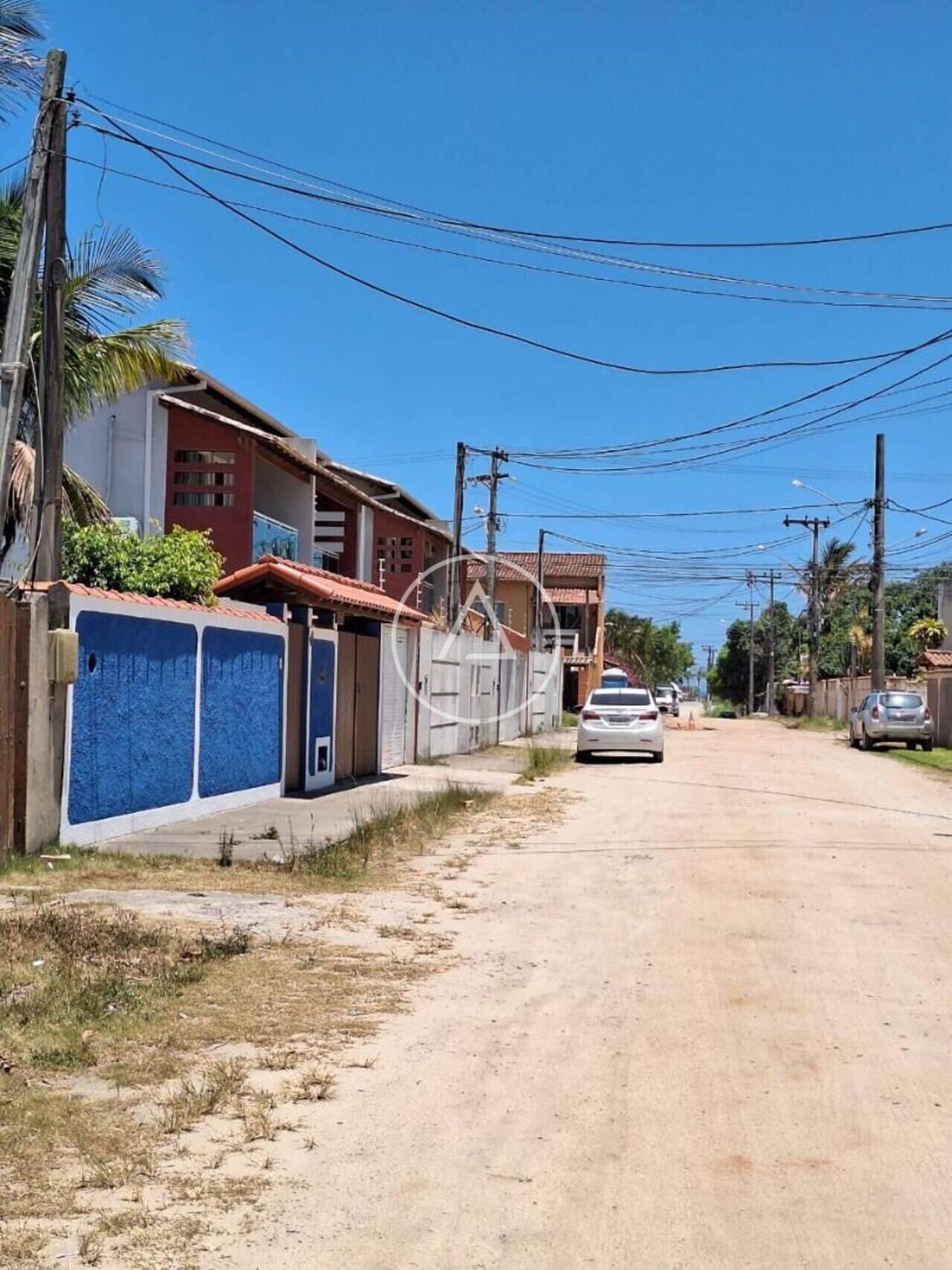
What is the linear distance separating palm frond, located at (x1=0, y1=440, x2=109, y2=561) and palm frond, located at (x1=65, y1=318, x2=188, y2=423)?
2.34 feet

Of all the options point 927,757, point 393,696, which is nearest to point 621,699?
point 393,696

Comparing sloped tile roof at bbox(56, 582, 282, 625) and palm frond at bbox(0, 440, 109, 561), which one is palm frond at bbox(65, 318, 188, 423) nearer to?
palm frond at bbox(0, 440, 109, 561)

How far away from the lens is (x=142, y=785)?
481 inches

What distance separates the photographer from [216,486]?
22266 mm

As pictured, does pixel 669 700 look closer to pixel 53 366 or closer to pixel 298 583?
pixel 298 583

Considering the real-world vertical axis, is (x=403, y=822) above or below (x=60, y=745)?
below

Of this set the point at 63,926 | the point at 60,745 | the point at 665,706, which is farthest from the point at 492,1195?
the point at 665,706

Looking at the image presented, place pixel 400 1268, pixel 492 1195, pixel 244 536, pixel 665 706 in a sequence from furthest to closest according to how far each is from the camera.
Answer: pixel 665 706 → pixel 244 536 → pixel 492 1195 → pixel 400 1268

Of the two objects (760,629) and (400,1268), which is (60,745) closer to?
(400,1268)

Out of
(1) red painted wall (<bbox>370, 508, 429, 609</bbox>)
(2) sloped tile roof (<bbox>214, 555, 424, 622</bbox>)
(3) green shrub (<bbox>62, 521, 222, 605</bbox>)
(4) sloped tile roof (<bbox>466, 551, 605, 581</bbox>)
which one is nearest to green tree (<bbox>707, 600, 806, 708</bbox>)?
(4) sloped tile roof (<bbox>466, 551, 605, 581</bbox>)

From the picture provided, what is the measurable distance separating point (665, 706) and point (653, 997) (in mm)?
60211

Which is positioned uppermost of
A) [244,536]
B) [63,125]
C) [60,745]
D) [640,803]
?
[63,125]

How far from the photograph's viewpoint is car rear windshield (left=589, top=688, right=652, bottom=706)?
25.7 metres
